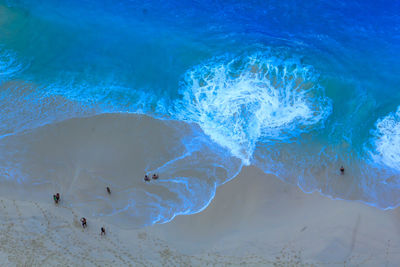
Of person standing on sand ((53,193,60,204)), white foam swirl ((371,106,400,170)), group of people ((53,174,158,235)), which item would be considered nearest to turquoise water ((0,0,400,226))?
white foam swirl ((371,106,400,170))

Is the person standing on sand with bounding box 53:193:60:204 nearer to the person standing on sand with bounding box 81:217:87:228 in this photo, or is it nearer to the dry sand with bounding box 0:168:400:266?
the dry sand with bounding box 0:168:400:266

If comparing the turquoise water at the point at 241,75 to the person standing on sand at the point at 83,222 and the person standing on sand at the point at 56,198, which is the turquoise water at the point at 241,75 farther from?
the person standing on sand at the point at 83,222

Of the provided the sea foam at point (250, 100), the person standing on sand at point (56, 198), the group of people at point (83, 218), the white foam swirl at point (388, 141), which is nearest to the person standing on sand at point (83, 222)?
the group of people at point (83, 218)

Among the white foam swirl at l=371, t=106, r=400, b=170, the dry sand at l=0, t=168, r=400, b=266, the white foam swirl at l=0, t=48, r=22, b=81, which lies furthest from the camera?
the white foam swirl at l=0, t=48, r=22, b=81

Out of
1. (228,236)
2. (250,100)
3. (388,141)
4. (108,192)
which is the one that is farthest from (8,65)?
(388,141)

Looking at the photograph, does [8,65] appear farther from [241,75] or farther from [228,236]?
[228,236]

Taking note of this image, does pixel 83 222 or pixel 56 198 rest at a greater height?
pixel 56 198

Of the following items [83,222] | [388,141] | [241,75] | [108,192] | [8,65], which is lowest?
[83,222]
